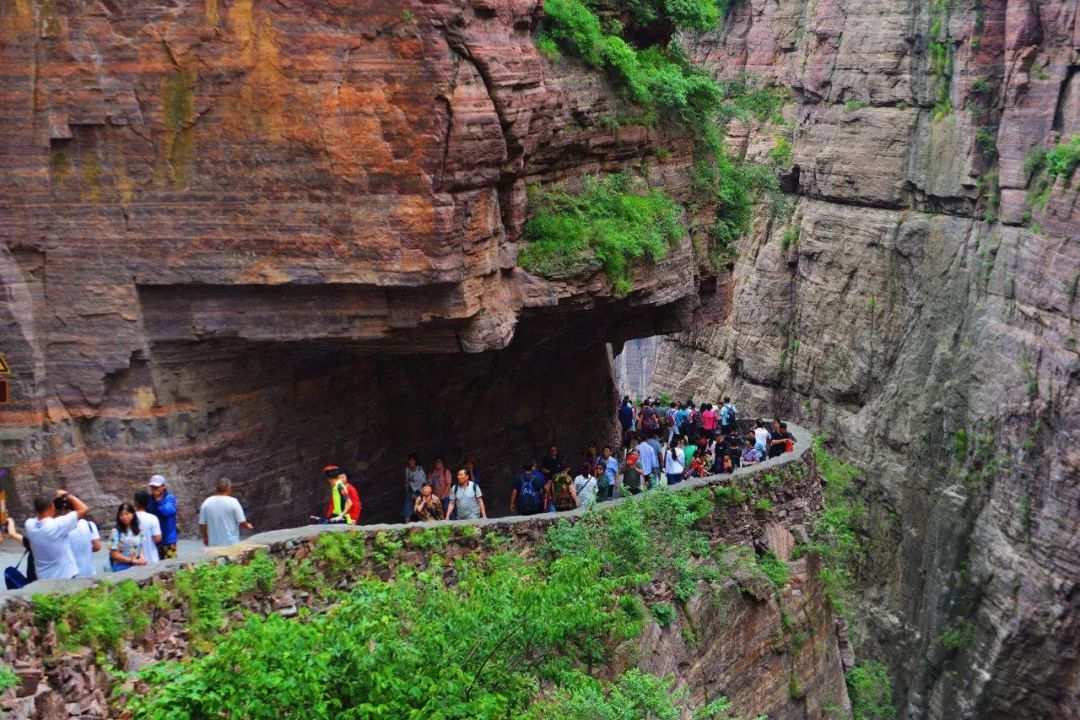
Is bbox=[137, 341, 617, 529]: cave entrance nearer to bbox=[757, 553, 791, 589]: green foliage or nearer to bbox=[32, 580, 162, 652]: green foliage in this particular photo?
bbox=[757, 553, 791, 589]: green foliage

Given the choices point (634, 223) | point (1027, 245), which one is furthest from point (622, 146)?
point (1027, 245)

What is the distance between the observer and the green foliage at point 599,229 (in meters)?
21.9

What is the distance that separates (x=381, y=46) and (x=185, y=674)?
29.3 feet

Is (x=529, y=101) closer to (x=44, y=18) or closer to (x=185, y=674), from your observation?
(x=44, y=18)

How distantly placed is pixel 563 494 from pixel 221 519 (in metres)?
5.78

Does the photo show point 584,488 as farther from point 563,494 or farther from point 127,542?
point 127,542

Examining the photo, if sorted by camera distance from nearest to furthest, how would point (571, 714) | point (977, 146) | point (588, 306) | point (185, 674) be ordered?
point (185, 674) → point (571, 714) → point (588, 306) → point (977, 146)

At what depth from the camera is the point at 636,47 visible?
25.4 meters

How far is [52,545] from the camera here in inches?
516

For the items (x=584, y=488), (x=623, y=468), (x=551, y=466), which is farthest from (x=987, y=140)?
(x=584, y=488)

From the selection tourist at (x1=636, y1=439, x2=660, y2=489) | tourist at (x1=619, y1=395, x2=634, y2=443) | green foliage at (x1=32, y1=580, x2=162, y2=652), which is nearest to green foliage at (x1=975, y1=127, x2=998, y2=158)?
tourist at (x1=619, y1=395, x2=634, y2=443)

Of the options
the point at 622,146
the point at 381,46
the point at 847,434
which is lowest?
the point at 847,434

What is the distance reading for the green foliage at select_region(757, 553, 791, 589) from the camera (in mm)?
21500

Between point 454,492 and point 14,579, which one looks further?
Answer: point 454,492
